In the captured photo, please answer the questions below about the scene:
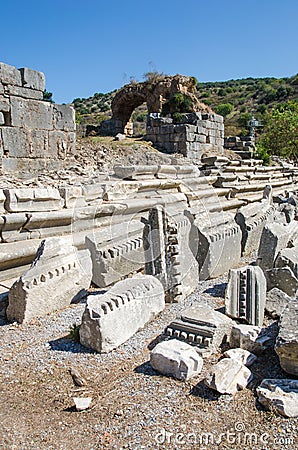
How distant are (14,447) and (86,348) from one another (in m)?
1.11

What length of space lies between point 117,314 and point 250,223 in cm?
392

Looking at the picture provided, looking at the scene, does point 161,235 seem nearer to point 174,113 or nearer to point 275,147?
point 174,113

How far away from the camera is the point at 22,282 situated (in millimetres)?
3719

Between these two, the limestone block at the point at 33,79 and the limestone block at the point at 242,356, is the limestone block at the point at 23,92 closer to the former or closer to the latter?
the limestone block at the point at 33,79

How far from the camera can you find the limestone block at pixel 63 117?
1032 centimetres

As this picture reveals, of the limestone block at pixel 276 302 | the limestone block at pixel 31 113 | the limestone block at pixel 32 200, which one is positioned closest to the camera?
the limestone block at pixel 276 302

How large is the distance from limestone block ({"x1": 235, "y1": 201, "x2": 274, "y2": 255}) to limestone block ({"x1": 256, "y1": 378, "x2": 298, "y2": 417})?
396 centimetres

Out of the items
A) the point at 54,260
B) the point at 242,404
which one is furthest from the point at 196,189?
the point at 242,404

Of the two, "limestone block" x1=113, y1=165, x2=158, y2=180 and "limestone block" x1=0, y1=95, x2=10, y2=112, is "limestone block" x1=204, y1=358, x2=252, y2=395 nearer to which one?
"limestone block" x1=113, y1=165, x2=158, y2=180

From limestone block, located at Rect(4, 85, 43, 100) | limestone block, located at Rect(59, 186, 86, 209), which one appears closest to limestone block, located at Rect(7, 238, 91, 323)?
limestone block, located at Rect(59, 186, 86, 209)

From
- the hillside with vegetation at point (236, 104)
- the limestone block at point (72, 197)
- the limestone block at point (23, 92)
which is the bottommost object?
the limestone block at point (72, 197)

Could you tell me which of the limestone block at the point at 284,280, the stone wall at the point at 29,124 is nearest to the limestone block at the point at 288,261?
the limestone block at the point at 284,280

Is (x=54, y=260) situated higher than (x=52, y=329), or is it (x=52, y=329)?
(x=54, y=260)

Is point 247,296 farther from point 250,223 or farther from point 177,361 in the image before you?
point 250,223
